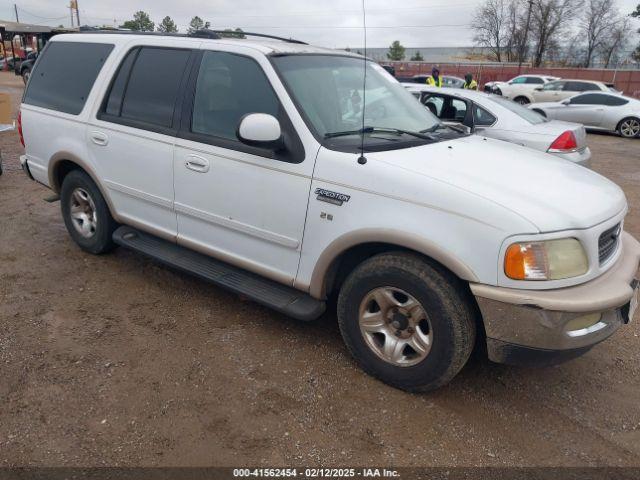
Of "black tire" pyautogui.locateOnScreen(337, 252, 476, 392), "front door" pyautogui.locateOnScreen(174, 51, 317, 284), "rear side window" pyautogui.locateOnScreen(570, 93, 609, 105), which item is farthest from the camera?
"rear side window" pyautogui.locateOnScreen(570, 93, 609, 105)

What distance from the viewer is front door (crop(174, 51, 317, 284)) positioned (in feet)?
10.6

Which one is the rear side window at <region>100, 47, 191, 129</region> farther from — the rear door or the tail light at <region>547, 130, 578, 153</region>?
the tail light at <region>547, 130, 578, 153</region>

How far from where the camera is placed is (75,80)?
15.0 feet

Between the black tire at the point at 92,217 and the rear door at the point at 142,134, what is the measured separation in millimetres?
282

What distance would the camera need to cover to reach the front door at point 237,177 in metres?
3.23

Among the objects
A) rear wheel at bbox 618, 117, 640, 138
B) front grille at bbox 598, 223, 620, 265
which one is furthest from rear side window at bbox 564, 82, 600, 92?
front grille at bbox 598, 223, 620, 265

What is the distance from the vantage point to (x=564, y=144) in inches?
276

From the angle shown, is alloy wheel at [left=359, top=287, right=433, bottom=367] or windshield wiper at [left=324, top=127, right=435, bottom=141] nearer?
alloy wheel at [left=359, top=287, right=433, bottom=367]

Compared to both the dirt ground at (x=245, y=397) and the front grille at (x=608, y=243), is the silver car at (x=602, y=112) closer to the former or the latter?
the front grille at (x=608, y=243)

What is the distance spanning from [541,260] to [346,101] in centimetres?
170

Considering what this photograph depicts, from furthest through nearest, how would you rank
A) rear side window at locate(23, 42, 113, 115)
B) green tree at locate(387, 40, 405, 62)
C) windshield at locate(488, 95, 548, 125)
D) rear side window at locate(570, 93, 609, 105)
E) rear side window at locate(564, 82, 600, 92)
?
green tree at locate(387, 40, 405, 62)
rear side window at locate(564, 82, 600, 92)
rear side window at locate(570, 93, 609, 105)
windshield at locate(488, 95, 548, 125)
rear side window at locate(23, 42, 113, 115)

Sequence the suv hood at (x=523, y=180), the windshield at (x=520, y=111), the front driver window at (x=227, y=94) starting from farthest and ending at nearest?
the windshield at (x=520, y=111) → the front driver window at (x=227, y=94) → the suv hood at (x=523, y=180)

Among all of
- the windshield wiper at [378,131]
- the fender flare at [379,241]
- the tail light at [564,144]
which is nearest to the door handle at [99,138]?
the windshield wiper at [378,131]

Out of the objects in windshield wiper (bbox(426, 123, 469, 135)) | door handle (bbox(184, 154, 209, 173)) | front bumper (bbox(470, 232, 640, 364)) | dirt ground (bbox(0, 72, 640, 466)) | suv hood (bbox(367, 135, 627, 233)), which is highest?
windshield wiper (bbox(426, 123, 469, 135))
